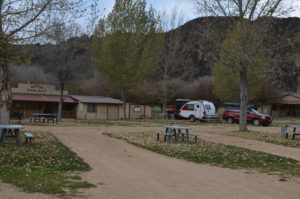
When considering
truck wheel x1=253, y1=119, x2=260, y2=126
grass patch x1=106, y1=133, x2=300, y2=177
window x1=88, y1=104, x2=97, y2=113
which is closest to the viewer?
grass patch x1=106, y1=133, x2=300, y2=177

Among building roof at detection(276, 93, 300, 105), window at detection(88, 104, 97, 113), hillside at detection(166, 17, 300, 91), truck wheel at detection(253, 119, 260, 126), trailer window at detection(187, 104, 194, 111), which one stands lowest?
truck wheel at detection(253, 119, 260, 126)

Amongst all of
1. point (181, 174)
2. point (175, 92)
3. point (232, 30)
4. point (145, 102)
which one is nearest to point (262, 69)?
point (232, 30)

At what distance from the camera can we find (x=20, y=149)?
10.7 metres

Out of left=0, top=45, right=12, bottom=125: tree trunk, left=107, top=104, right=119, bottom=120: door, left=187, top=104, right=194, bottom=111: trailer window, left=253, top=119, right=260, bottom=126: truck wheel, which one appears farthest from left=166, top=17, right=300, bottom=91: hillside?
left=107, top=104, right=119, bottom=120: door

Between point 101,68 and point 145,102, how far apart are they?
14392mm

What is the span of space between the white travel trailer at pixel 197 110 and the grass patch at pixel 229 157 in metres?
19.3

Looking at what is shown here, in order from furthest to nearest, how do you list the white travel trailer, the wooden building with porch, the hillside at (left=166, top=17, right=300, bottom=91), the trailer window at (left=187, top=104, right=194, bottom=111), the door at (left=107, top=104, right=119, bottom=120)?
the door at (left=107, top=104, right=119, bottom=120)
the trailer window at (left=187, top=104, right=194, bottom=111)
the wooden building with porch
the white travel trailer
the hillside at (left=166, top=17, right=300, bottom=91)

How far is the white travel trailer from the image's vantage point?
3275 centimetres

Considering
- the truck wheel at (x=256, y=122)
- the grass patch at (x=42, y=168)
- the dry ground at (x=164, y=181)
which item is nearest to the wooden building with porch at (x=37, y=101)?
the truck wheel at (x=256, y=122)

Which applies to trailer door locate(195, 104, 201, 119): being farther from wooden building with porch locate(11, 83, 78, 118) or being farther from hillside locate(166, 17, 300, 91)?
hillside locate(166, 17, 300, 91)

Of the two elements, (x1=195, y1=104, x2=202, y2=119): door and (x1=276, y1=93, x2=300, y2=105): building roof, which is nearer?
(x1=195, y1=104, x2=202, y2=119): door

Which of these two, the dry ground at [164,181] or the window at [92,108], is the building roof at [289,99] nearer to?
the window at [92,108]

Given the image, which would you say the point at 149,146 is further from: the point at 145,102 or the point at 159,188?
the point at 145,102

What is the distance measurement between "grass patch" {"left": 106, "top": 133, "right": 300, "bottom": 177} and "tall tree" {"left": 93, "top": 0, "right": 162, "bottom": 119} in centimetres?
2187
